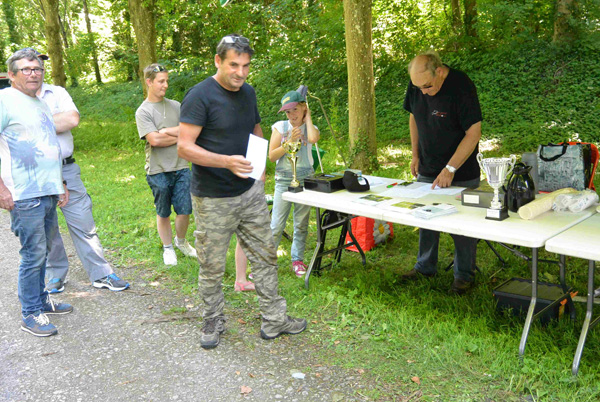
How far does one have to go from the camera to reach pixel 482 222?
3168 millimetres

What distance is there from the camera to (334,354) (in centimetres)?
344

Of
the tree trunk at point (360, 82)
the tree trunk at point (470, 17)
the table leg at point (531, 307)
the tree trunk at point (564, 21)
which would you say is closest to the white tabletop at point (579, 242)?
the table leg at point (531, 307)

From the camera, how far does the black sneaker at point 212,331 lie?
3.60 m

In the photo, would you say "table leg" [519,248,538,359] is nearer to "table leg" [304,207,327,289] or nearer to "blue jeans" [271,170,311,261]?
"table leg" [304,207,327,289]

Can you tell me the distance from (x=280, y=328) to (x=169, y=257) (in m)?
1.99

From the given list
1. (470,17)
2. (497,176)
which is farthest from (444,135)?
(470,17)

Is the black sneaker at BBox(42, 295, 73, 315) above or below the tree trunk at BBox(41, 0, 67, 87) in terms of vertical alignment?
below

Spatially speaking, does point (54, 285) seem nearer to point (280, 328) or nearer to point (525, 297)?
point (280, 328)

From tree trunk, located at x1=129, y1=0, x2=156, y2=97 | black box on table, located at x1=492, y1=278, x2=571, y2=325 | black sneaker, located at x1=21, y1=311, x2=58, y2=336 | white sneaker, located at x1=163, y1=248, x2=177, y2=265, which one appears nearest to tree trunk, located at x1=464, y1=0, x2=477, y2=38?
tree trunk, located at x1=129, y1=0, x2=156, y2=97

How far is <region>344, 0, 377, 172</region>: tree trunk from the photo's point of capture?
7004mm

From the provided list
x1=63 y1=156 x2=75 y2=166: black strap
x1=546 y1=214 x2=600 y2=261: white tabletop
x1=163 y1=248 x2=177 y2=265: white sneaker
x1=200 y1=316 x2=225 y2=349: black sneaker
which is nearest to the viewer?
x1=546 y1=214 x2=600 y2=261: white tabletop

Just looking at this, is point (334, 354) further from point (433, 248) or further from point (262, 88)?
point (262, 88)

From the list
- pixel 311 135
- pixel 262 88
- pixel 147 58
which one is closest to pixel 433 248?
pixel 311 135

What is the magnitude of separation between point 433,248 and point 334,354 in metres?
1.53
